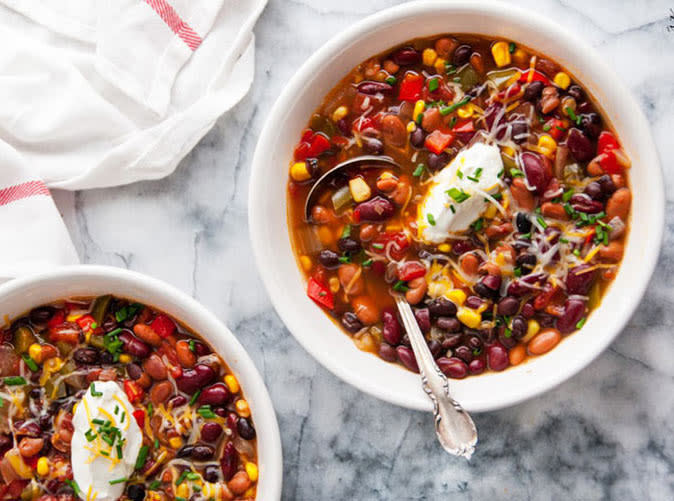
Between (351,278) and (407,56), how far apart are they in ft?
2.63

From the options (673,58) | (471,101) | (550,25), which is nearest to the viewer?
(550,25)

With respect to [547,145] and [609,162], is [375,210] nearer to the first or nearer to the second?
[547,145]

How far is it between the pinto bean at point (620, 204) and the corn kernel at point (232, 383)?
143 centimetres

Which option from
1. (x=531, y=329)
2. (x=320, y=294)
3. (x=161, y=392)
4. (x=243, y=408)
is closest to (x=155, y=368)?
(x=161, y=392)

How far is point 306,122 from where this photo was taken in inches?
122

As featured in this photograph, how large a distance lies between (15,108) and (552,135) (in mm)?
1993

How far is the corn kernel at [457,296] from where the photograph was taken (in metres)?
3.02

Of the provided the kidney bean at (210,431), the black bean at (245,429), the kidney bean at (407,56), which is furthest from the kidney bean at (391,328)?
the kidney bean at (407,56)

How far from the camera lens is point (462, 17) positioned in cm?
292

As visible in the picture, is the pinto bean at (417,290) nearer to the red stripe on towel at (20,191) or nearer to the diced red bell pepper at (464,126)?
the diced red bell pepper at (464,126)

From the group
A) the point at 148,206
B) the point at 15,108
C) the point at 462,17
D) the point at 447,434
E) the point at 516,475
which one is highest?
the point at 462,17

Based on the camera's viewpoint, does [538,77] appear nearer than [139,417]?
Yes

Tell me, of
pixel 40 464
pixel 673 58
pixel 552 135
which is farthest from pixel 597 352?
pixel 40 464

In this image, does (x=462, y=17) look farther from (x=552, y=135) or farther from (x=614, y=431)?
(x=614, y=431)
